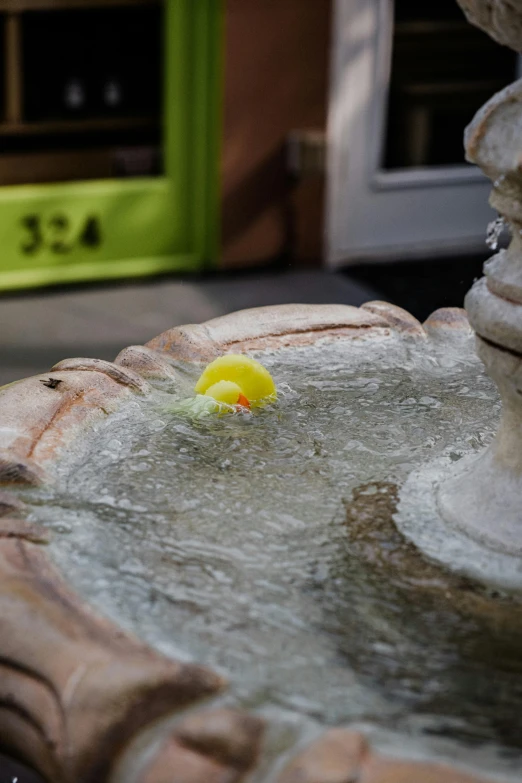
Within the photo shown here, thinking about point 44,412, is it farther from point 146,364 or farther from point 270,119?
Answer: point 270,119

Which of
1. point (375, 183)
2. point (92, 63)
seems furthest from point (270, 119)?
point (92, 63)

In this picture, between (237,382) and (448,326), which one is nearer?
(237,382)

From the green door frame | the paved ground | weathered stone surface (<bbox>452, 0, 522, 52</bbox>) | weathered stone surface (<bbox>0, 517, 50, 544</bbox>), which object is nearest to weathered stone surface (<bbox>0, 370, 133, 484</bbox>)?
weathered stone surface (<bbox>0, 517, 50, 544</bbox>)

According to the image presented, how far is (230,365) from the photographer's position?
6.47 feet

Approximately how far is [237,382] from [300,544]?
1.50 ft

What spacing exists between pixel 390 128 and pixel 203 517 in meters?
3.92

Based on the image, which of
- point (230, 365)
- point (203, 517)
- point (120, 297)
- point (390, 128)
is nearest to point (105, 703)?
point (203, 517)

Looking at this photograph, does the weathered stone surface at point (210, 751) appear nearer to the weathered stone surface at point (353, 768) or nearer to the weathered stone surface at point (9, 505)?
the weathered stone surface at point (353, 768)

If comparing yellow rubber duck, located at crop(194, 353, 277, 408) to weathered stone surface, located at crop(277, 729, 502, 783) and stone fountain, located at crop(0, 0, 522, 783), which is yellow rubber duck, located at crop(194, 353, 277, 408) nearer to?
stone fountain, located at crop(0, 0, 522, 783)

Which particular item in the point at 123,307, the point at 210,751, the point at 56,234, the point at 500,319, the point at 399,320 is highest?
the point at 500,319

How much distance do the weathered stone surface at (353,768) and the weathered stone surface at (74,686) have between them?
0.49ft

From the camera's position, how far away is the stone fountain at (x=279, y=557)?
1.18m

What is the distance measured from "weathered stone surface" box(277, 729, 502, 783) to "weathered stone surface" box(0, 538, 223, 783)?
0.49 ft

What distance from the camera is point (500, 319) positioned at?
4.93 ft
